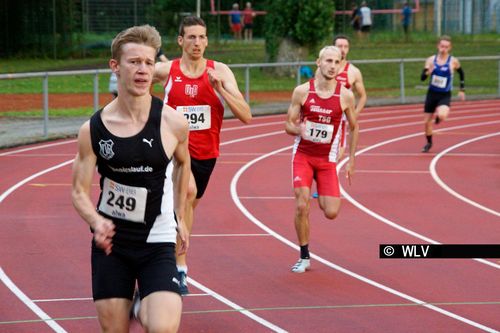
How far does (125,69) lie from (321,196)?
5.25 meters

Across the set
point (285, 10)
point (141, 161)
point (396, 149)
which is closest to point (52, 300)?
point (141, 161)

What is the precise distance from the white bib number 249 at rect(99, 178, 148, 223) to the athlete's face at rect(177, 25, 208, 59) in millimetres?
3598

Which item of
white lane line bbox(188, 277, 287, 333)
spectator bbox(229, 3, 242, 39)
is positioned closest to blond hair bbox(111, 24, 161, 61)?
white lane line bbox(188, 277, 287, 333)

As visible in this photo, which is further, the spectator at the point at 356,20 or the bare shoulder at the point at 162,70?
the spectator at the point at 356,20

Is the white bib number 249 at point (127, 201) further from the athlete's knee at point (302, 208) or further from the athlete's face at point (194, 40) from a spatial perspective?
the athlete's knee at point (302, 208)

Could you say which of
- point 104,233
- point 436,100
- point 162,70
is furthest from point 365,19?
point 104,233

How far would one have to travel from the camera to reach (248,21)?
5000cm

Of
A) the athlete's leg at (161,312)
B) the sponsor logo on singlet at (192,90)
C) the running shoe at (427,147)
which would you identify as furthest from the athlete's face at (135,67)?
the running shoe at (427,147)

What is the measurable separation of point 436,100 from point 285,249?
31.2ft

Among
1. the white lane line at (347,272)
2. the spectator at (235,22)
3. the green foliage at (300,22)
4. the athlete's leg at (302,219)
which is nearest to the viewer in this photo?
the white lane line at (347,272)

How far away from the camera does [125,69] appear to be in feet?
20.7

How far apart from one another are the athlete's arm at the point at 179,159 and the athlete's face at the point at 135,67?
0.76 ft

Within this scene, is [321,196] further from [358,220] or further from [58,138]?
[58,138]

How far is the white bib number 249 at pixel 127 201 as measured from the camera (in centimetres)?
636
